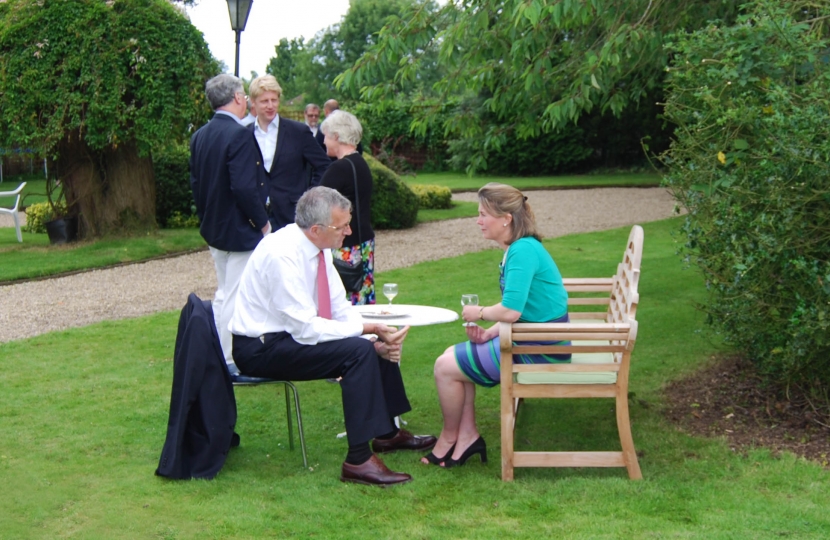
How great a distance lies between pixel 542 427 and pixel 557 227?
10663mm

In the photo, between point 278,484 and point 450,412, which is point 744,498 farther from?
point 278,484

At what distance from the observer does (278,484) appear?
454 centimetres

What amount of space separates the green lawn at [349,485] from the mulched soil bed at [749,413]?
134 mm

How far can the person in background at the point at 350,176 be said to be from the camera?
6012 mm

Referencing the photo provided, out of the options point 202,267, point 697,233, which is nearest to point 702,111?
point 697,233

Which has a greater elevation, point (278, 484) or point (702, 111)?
point (702, 111)

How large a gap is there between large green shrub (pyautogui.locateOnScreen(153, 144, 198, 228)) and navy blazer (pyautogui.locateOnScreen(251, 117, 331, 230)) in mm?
9589

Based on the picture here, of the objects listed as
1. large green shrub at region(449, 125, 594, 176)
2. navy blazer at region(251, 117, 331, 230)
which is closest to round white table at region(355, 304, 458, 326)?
navy blazer at region(251, 117, 331, 230)

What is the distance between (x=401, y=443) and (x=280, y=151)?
8.51 feet

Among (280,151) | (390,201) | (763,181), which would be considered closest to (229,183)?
(280,151)

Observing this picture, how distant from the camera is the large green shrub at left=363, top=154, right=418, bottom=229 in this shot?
15109mm

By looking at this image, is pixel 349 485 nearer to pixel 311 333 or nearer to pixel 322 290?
pixel 311 333

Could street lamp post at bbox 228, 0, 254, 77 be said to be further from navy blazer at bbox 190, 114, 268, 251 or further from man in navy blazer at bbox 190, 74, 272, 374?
navy blazer at bbox 190, 114, 268, 251

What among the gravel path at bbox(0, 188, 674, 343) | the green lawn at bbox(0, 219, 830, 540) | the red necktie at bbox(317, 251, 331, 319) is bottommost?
the green lawn at bbox(0, 219, 830, 540)
